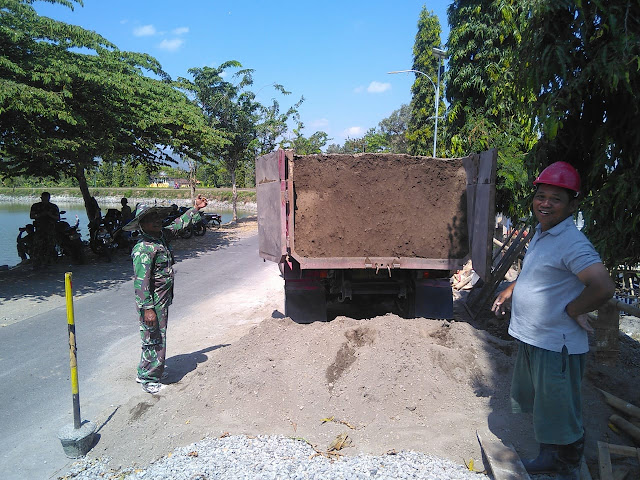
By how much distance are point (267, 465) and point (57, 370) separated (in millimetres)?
3307

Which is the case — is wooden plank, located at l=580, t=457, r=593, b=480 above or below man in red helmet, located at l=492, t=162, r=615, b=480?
below

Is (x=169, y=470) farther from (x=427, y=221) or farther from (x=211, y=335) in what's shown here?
(x=427, y=221)

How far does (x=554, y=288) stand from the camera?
7.93ft

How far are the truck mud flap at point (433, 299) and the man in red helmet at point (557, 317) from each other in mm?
2877

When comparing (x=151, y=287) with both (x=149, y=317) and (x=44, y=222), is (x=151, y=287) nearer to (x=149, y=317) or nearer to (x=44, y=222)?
(x=149, y=317)

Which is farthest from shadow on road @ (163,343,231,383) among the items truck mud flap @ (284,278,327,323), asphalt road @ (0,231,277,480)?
truck mud flap @ (284,278,327,323)

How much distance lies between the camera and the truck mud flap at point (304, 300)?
5.54 meters

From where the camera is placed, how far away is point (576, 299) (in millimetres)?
2311

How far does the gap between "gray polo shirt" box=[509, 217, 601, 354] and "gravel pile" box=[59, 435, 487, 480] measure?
99cm

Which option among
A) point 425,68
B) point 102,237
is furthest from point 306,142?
point 102,237

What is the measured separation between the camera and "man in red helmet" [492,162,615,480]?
237 cm

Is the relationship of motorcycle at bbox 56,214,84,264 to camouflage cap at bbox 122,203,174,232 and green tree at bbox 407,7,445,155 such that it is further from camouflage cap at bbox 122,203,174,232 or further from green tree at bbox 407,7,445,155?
green tree at bbox 407,7,445,155

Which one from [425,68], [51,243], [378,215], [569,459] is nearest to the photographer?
[569,459]

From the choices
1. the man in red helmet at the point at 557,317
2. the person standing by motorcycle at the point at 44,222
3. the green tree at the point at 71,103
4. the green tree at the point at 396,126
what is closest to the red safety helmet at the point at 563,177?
the man in red helmet at the point at 557,317
